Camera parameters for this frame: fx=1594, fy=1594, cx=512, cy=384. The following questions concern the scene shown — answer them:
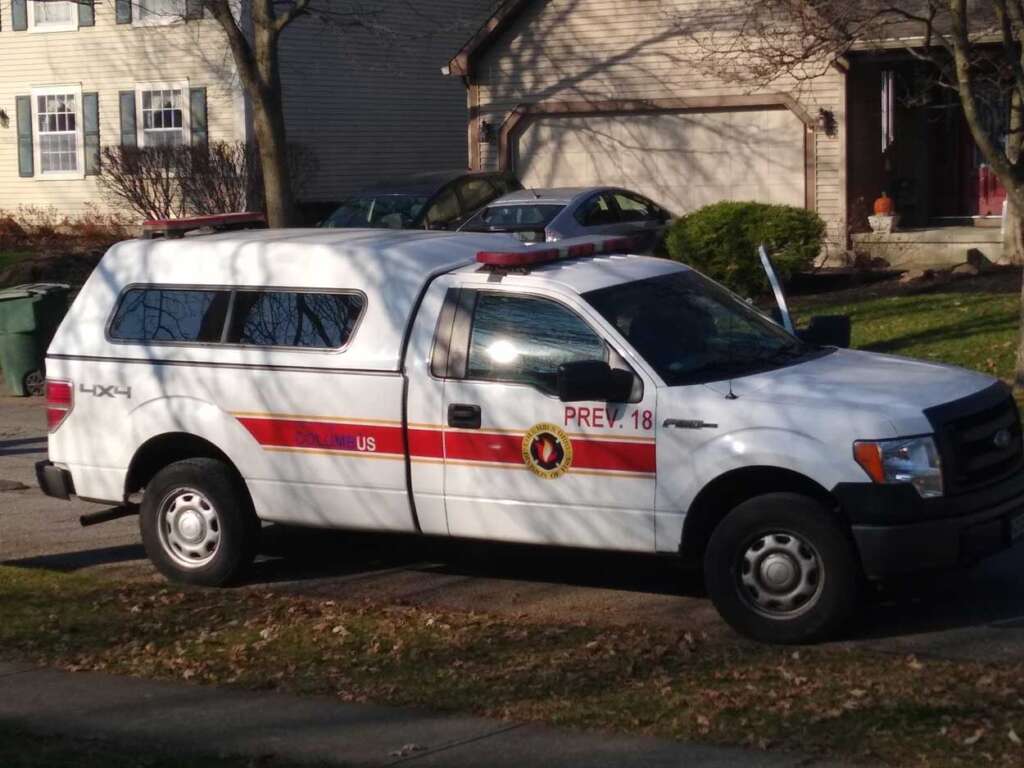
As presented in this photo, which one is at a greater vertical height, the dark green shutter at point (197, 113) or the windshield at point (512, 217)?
the dark green shutter at point (197, 113)

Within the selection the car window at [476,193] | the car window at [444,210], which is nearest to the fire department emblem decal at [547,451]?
the car window at [444,210]

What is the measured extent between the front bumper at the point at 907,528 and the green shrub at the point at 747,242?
1271 cm

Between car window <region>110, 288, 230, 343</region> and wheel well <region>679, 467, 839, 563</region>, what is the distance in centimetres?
293

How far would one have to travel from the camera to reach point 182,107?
101ft

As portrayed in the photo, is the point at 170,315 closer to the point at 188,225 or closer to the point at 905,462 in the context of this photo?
the point at 188,225

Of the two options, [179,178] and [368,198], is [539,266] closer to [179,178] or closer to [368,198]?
[368,198]

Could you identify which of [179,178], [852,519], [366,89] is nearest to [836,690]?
[852,519]

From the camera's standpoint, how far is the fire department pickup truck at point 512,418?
7.27 metres

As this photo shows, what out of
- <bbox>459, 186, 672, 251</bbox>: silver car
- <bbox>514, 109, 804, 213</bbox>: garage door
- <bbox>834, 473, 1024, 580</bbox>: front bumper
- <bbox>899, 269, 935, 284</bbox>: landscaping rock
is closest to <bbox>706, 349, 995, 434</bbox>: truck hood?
<bbox>834, 473, 1024, 580</bbox>: front bumper

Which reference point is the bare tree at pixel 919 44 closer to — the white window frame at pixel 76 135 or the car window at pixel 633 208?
the car window at pixel 633 208

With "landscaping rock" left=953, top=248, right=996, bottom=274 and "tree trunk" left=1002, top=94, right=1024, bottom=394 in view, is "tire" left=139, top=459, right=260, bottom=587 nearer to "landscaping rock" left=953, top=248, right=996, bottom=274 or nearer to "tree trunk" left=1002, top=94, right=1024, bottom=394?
"tree trunk" left=1002, top=94, right=1024, bottom=394

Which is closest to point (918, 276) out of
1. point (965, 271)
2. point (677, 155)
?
point (965, 271)

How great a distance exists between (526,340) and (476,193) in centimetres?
1731

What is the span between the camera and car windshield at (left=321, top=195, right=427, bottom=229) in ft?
77.8
